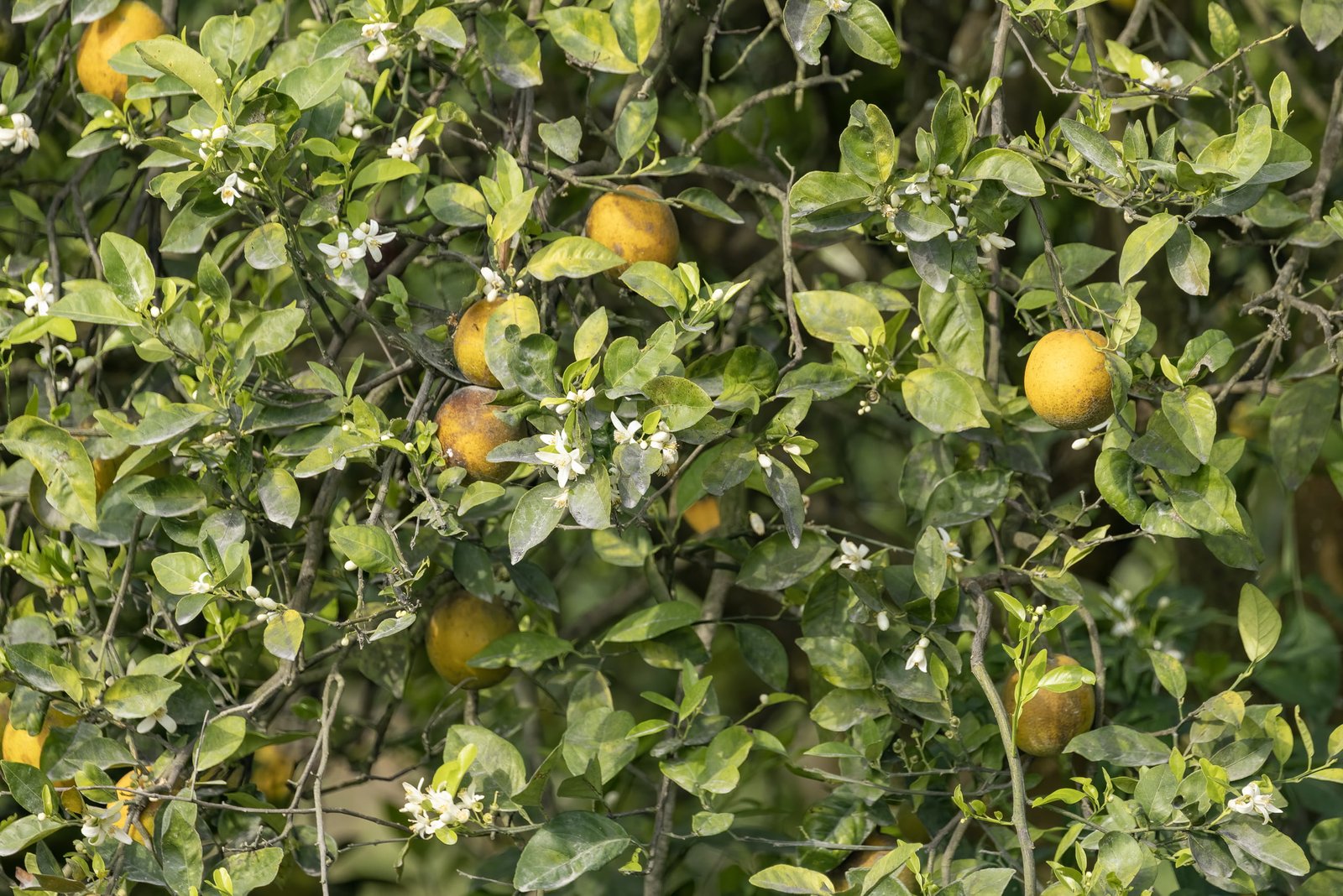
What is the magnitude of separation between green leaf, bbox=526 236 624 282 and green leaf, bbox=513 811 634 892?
0.46 meters

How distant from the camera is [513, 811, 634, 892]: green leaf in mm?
1076

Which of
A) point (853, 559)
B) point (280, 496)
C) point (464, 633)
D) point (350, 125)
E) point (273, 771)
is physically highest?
point (350, 125)

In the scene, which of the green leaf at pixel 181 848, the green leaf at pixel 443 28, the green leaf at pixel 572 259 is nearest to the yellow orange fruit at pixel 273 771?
the green leaf at pixel 181 848

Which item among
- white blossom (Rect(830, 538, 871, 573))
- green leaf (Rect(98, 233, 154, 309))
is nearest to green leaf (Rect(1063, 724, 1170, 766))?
white blossom (Rect(830, 538, 871, 573))

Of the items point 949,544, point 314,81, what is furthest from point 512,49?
point 949,544

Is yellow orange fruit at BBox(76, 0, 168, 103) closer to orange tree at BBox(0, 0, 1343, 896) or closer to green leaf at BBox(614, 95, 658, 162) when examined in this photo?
orange tree at BBox(0, 0, 1343, 896)

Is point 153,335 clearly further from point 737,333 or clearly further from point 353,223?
point 737,333

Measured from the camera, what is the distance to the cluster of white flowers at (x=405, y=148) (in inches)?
45.3

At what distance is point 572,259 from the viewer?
1.07 m

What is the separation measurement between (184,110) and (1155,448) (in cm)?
121

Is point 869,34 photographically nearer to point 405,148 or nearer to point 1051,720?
point 405,148

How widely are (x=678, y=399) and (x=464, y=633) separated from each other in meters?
0.45

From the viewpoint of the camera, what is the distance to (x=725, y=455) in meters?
1.12

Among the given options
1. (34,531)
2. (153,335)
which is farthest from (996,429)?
(34,531)
